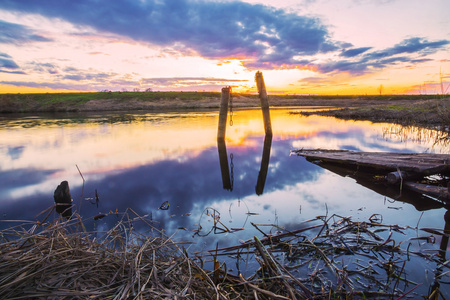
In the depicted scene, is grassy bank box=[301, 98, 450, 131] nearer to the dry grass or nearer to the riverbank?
the riverbank

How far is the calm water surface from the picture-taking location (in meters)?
5.94

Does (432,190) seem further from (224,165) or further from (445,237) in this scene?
(224,165)

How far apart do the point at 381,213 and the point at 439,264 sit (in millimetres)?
2109

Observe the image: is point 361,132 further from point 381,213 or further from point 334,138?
point 381,213

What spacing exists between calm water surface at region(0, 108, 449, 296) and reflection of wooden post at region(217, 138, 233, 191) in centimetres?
4

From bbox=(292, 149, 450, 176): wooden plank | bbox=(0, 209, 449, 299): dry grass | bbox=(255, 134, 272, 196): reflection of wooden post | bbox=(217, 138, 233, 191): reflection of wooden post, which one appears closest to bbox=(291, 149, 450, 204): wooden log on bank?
bbox=(292, 149, 450, 176): wooden plank

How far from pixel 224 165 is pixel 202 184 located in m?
2.90

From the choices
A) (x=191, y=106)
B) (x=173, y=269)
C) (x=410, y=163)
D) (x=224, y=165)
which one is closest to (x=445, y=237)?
(x=410, y=163)

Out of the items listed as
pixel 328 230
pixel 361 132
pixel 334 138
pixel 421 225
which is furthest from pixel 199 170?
pixel 361 132

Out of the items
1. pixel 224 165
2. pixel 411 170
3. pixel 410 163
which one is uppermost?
pixel 410 163

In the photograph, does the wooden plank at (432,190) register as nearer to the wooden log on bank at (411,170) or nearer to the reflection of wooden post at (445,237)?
the wooden log on bank at (411,170)

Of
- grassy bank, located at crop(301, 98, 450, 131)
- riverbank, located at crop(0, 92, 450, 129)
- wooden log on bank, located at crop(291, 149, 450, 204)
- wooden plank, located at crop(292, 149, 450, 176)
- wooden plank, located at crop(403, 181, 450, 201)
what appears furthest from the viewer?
riverbank, located at crop(0, 92, 450, 129)

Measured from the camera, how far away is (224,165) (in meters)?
11.8

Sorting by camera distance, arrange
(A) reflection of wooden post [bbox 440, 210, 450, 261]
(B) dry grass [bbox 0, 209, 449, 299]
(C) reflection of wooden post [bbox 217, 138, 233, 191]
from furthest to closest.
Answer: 1. (C) reflection of wooden post [bbox 217, 138, 233, 191]
2. (A) reflection of wooden post [bbox 440, 210, 450, 261]
3. (B) dry grass [bbox 0, 209, 449, 299]
